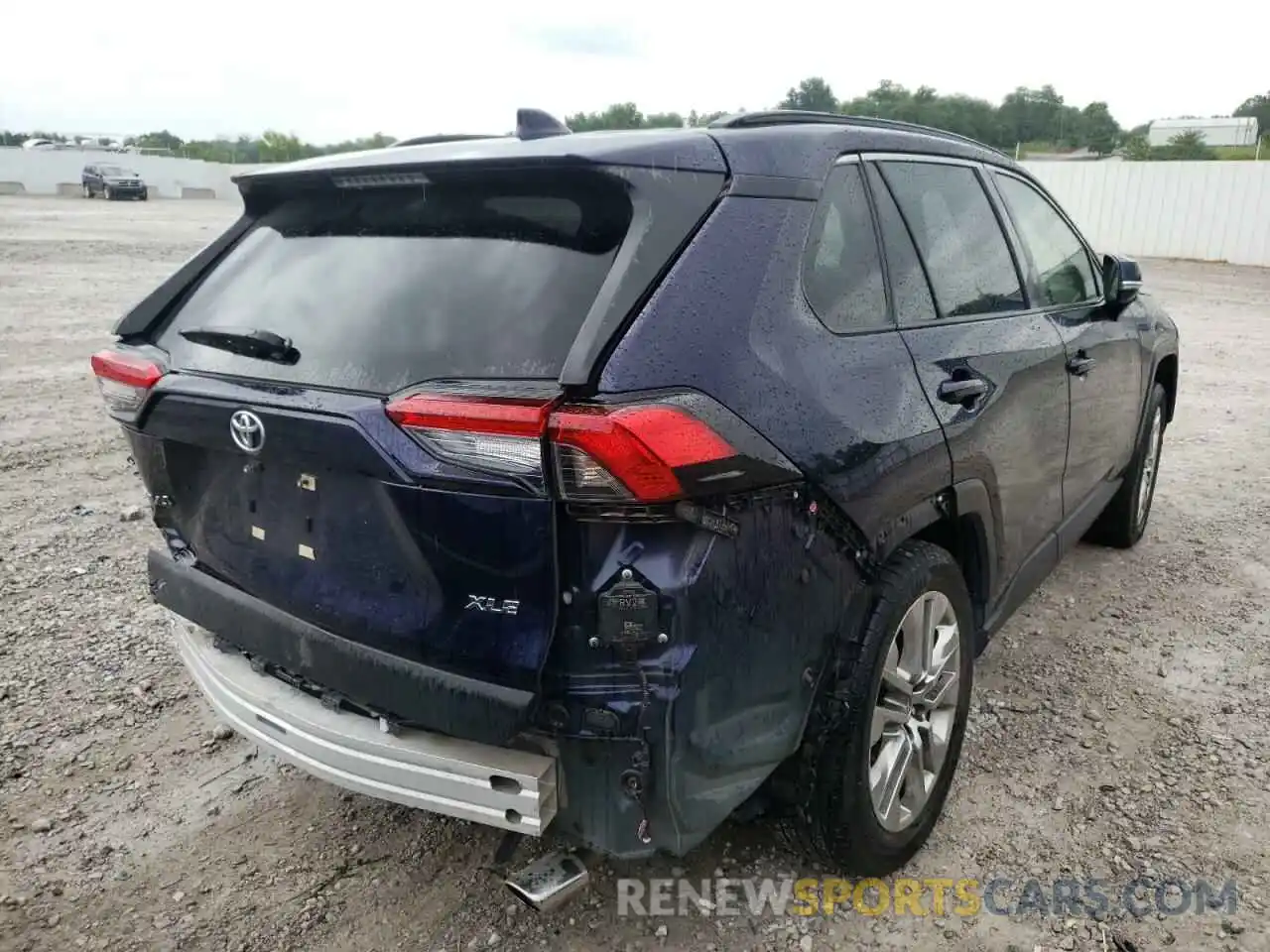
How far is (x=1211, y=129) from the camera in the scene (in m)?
46.1

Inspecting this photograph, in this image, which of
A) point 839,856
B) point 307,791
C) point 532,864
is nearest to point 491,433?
point 532,864

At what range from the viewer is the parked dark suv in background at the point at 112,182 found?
138 feet

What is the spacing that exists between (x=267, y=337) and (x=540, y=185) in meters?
0.75

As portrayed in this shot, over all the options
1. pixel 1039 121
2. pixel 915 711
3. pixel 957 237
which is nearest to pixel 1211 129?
pixel 1039 121

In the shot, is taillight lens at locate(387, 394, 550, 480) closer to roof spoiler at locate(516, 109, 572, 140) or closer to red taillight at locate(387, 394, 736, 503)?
red taillight at locate(387, 394, 736, 503)

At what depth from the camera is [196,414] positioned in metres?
2.38

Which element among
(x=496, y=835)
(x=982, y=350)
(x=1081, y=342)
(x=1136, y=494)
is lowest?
(x=496, y=835)

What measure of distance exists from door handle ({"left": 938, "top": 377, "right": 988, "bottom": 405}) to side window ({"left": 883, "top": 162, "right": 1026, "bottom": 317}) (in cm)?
23

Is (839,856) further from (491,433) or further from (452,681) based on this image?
(491,433)

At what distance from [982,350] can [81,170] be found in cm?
5576

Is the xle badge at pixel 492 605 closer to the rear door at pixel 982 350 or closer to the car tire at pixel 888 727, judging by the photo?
the car tire at pixel 888 727

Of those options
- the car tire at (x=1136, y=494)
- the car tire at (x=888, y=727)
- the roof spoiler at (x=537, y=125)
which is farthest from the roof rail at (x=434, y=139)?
the car tire at (x=1136, y=494)

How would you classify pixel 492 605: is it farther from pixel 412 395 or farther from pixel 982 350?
pixel 982 350

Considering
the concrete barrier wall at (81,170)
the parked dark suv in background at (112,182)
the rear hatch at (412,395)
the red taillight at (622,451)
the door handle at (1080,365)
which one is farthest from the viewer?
the concrete barrier wall at (81,170)
